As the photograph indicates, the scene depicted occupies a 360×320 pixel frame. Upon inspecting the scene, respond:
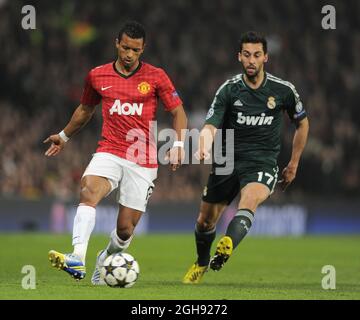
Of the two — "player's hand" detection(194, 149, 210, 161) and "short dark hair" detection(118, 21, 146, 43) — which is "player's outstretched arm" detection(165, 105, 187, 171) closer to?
"player's hand" detection(194, 149, 210, 161)

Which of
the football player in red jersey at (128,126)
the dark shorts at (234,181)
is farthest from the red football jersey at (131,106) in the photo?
the dark shorts at (234,181)

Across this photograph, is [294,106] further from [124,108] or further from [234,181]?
[124,108]

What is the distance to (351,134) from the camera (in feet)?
81.3

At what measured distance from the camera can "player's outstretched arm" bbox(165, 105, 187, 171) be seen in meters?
9.63

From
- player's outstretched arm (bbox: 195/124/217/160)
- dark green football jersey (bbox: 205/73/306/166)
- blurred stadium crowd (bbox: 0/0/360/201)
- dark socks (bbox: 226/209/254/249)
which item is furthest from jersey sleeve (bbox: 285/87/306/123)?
blurred stadium crowd (bbox: 0/0/360/201)

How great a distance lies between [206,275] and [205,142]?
282 centimetres

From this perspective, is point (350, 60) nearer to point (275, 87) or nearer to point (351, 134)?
point (351, 134)

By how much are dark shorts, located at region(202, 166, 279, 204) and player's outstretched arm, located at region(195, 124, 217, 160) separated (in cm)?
57

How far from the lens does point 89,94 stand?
34.0 feet

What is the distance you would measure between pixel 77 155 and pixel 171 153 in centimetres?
1416

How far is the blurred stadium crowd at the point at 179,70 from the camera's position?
2353 cm

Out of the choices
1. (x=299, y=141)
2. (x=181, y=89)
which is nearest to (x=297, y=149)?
(x=299, y=141)

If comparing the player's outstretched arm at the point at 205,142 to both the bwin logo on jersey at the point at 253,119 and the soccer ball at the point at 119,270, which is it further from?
the soccer ball at the point at 119,270
